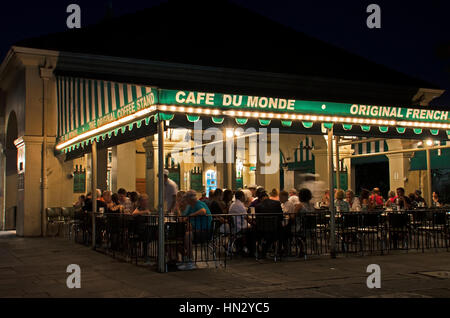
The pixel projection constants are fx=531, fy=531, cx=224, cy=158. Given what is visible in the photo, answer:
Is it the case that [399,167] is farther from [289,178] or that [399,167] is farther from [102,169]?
[102,169]

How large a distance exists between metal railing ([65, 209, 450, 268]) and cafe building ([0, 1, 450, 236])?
3.96ft

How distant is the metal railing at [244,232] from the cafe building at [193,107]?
1207 mm

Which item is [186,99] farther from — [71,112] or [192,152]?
[192,152]

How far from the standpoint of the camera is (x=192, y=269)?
10148 mm

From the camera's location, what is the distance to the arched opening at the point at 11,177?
21.9m

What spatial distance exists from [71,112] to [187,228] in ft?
25.0

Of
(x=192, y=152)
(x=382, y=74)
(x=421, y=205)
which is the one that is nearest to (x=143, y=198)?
(x=421, y=205)

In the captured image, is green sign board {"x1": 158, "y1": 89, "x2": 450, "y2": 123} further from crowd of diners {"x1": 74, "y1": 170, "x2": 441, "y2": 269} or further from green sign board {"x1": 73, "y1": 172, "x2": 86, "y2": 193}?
green sign board {"x1": 73, "y1": 172, "x2": 86, "y2": 193}

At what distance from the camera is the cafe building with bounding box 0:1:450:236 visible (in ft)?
38.9

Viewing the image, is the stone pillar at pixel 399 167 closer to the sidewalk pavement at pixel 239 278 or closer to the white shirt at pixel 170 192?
the sidewalk pavement at pixel 239 278

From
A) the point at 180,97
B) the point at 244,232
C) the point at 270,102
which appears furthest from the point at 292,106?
the point at 244,232

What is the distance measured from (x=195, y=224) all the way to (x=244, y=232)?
1.55 m

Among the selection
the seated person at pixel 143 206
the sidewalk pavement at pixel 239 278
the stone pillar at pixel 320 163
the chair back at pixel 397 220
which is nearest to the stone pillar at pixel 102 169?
the stone pillar at pixel 320 163

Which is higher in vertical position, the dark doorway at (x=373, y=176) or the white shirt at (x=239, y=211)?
the dark doorway at (x=373, y=176)
